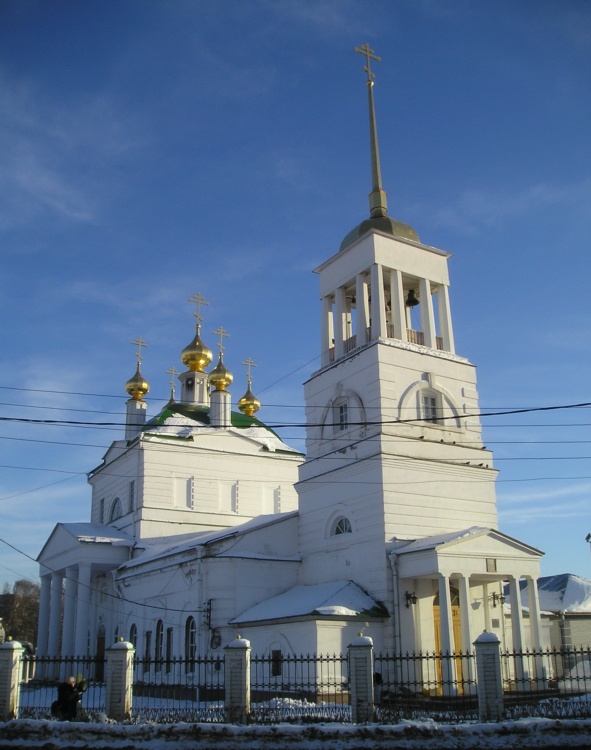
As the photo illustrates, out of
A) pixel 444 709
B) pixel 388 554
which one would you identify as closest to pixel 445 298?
pixel 388 554

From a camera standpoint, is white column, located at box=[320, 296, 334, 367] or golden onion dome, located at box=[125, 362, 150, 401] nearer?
white column, located at box=[320, 296, 334, 367]

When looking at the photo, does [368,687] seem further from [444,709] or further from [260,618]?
[260,618]

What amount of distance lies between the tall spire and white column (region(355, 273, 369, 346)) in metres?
Answer: 2.89

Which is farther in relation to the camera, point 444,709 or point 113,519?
point 113,519

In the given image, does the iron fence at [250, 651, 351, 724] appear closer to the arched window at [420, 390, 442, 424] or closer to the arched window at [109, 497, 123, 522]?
the arched window at [420, 390, 442, 424]

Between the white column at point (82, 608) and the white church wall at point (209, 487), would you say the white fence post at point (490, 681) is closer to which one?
the white column at point (82, 608)

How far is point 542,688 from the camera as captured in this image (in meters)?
19.1

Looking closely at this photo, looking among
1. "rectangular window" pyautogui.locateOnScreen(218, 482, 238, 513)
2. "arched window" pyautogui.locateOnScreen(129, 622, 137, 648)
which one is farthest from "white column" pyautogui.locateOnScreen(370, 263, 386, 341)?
"arched window" pyautogui.locateOnScreen(129, 622, 137, 648)

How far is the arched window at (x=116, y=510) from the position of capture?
34906 millimetres

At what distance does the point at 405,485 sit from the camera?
21547 mm

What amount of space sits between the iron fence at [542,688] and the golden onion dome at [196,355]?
68.5 ft

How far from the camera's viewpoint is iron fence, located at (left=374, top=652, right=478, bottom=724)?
1378 cm

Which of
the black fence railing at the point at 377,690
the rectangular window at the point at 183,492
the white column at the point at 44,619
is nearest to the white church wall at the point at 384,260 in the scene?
the black fence railing at the point at 377,690

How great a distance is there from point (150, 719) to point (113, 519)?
2269 cm
